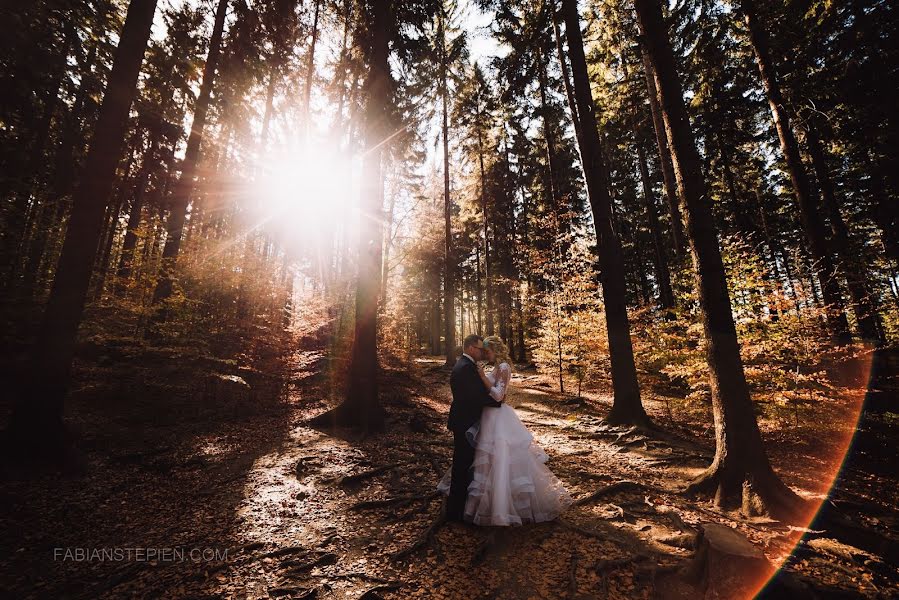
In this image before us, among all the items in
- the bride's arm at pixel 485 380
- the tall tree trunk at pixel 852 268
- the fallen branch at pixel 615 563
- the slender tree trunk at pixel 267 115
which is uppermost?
the slender tree trunk at pixel 267 115

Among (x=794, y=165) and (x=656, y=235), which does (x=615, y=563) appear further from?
(x=656, y=235)

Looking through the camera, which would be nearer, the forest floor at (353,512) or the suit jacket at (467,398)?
the forest floor at (353,512)

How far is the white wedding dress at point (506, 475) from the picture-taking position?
4.07 meters

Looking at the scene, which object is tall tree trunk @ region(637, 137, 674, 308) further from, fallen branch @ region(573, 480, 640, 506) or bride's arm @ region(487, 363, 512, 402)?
bride's arm @ region(487, 363, 512, 402)

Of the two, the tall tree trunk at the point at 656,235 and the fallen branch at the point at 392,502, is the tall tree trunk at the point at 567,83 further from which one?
the fallen branch at the point at 392,502

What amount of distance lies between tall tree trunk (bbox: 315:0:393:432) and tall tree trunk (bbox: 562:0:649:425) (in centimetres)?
532

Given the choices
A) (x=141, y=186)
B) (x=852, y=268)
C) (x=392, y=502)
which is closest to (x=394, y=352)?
(x=392, y=502)

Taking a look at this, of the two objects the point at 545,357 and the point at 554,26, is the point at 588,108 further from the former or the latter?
the point at 545,357

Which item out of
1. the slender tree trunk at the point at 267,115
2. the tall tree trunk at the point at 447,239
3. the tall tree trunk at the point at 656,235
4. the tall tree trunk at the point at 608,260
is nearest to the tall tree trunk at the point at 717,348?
the tall tree trunk at the point at 608,260

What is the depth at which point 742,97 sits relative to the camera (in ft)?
36.7

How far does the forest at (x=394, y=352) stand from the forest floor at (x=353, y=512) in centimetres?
4

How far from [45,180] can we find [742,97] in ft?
75.4

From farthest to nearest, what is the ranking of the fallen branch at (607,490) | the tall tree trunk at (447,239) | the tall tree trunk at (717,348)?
the tall tree trunk at (447,239), the fallen branch at (607,490), the tall tree trunk at (717,348)

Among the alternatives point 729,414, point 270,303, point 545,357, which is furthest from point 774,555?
point 270,303
